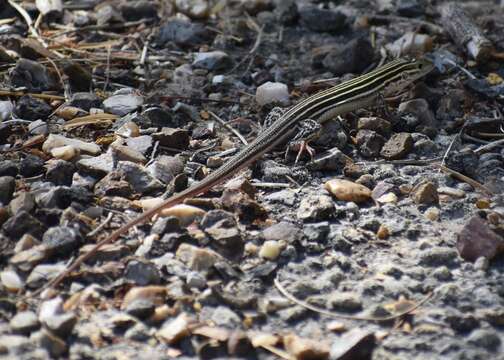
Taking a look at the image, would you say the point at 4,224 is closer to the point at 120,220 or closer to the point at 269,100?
the point at 120,220

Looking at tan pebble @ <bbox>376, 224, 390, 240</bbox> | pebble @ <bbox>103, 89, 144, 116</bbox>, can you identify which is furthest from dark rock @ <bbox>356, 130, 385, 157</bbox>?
pebble @ <bbox>103, 89, 144, 116</bbox>

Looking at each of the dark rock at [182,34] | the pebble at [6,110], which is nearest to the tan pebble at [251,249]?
the pebble at [6,110]

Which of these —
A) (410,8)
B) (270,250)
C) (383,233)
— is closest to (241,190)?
(270,250)

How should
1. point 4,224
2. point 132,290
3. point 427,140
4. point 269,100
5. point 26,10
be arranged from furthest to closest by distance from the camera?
point 26,10 < point 269,100 < point 427,140 < point 4,224 < point 132,290

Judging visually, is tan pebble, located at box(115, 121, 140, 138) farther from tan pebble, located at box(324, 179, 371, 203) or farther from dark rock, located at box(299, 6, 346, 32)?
dark rock, located at box(299, 6, 346, 32)

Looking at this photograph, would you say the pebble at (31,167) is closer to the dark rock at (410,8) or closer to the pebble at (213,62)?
the pebble at (213,62)

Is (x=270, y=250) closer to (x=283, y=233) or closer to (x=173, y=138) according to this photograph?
(x=283, y=233)

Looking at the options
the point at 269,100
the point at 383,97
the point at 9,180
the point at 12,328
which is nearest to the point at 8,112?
the point at 9,180
